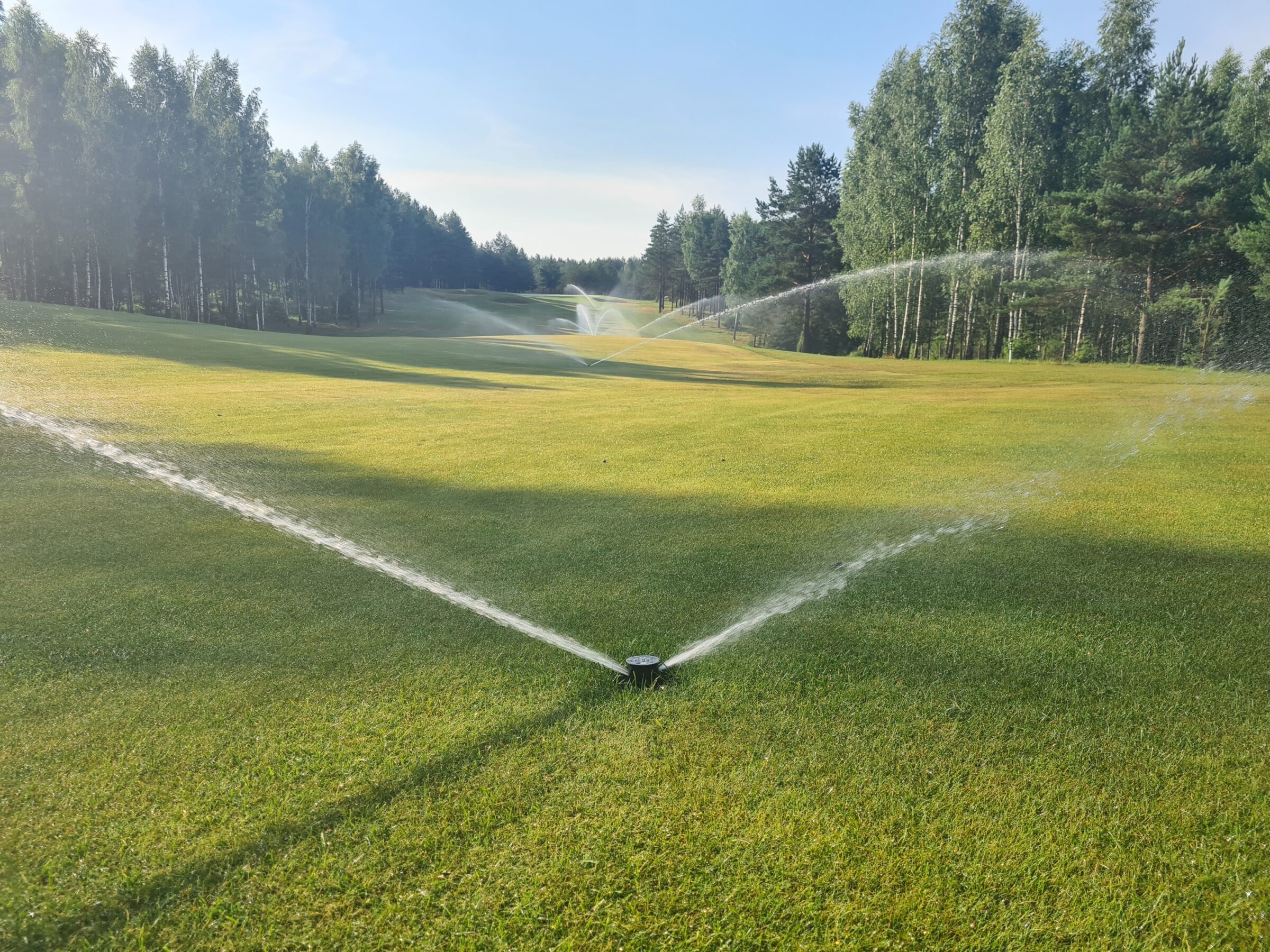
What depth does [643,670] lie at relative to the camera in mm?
4004

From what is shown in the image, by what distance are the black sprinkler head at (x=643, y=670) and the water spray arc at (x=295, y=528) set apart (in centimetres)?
11

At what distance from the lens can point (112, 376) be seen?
1889cm

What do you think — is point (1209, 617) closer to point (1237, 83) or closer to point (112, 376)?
point (112, 376)

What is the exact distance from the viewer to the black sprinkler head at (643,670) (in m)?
4.00

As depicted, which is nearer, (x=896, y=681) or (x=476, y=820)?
(x=476, y=820)

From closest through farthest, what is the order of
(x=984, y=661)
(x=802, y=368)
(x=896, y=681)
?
1. (x=896, y=681)
2. (x=984, y=661)
3. (x=802, y=368)

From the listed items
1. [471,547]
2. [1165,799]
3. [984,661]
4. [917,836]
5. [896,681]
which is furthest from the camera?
[471,547]

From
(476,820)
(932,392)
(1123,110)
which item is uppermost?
(1123,110)

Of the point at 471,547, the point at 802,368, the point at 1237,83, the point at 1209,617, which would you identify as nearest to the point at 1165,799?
the point at 1209,617

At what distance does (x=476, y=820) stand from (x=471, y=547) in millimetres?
3857

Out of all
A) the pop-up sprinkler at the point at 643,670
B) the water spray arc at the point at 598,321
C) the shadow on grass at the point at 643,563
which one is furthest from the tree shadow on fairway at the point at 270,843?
the water spray arc at the point at 598,321

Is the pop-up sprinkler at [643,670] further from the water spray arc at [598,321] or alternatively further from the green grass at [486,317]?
the water spray arc at [598,321]

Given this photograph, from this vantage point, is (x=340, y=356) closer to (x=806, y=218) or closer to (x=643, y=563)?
(x=643, y=563)

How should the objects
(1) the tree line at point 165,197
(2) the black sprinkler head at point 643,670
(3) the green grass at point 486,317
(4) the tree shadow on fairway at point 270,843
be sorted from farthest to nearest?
(3) the green grass at point 486,317 → (1) the tree line at point 165,197 → (2) the black sprinkler head at point 643,670 → (4) the tree shadow on fairway at point 270,843
